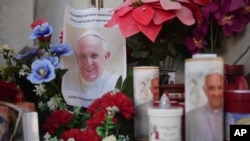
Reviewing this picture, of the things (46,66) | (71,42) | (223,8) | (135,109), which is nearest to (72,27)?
(71,42)

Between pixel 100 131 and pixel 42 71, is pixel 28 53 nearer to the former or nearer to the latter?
pixel 42 71

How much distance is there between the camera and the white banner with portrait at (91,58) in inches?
35.6

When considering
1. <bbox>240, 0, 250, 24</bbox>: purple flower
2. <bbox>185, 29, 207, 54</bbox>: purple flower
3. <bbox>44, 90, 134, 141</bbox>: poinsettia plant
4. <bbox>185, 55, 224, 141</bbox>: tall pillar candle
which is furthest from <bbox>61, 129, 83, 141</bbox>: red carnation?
<bbox>240, 0, 250, 24</bbox>: purple flower

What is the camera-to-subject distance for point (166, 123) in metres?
0.61

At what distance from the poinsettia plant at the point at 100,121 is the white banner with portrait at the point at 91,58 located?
0.33 ft

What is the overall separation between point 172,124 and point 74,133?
245mm

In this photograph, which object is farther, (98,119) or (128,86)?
(128,86)

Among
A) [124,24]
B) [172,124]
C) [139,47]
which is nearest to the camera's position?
[172,124]

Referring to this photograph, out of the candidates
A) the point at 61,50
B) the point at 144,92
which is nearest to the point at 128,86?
the point at 144,92

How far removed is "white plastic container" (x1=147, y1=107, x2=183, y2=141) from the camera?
0.61 m

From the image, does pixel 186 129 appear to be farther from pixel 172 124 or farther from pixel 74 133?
pixel 74 133

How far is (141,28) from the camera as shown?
0.81 meters

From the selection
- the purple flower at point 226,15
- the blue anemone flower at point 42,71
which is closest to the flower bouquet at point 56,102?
the blue anemone flower at point 42,71

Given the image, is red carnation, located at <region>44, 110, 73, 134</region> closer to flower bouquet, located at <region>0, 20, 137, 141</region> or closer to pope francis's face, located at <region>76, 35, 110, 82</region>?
flower bouquet, located at <region>0, 20, 137, 141</region>
